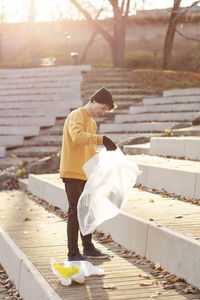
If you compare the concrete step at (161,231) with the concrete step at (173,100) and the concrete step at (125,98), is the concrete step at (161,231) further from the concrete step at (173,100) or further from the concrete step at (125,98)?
the concrete step at (125,98)

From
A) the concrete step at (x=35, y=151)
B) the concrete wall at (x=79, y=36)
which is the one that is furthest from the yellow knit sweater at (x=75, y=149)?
the concrete wall at (x=79, y=36)

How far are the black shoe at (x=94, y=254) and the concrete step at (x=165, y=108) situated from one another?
32.8ft

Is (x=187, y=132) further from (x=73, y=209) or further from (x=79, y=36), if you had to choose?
(x=79, y=36)

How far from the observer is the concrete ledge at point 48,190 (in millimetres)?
8125

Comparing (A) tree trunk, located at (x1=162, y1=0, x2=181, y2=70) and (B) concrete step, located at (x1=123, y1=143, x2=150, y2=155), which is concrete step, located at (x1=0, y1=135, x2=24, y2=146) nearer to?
(B) concrete step, located at (x1=123, y1=143, x2=150, y2=155)

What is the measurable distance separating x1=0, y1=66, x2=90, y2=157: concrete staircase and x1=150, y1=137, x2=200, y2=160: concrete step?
15.4ft

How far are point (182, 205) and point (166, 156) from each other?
3379 millimetres

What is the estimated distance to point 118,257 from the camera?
5.45 metres

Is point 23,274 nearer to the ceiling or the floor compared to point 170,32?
nearer to the floor

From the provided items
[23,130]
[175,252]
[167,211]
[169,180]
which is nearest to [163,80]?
[23,130]

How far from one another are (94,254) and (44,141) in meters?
9.79

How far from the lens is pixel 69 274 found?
4.66 metres

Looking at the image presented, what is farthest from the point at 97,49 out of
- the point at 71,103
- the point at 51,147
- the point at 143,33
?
the point at 51,147

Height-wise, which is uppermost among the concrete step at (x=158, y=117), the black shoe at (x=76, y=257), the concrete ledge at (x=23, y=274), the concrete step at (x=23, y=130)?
the concrete step at (x=158, y=117)
